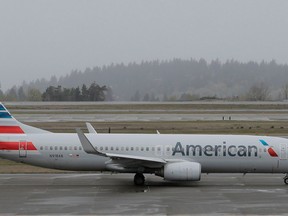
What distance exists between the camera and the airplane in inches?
1033

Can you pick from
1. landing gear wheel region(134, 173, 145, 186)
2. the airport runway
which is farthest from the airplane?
the airport runway

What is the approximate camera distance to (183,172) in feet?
83.0

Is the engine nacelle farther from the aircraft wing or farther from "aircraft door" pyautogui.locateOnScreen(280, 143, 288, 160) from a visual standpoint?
"aircraft door" pyautogui.locateOnScreen(280, 143, 288, 160)

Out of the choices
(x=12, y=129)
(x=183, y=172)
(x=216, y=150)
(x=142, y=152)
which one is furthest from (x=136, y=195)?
(x=12, y=129)

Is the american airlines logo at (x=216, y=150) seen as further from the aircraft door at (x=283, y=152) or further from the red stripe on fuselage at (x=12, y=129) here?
the red stripe on fuselage at (x=12, y=129)

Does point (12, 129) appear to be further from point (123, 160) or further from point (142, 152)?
point (142, 152)

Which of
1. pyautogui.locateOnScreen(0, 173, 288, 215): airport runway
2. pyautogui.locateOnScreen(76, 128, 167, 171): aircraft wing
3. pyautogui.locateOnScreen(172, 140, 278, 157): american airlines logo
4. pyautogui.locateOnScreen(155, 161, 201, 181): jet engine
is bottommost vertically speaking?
pyautogui.locateOnScreen(0, 173, 288, 215): airport runway

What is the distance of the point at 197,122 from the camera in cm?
6094

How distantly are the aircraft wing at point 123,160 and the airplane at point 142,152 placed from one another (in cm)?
5

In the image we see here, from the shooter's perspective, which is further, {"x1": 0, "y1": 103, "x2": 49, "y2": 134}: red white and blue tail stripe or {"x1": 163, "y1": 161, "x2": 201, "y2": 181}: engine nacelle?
{"x1": 0, "y1": 103, "x2": 49, "y2": 134}: red white and blue tail stripe

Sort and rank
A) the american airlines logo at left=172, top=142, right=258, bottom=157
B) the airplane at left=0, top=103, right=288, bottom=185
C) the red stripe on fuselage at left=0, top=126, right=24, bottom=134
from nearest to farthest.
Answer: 1. the airplane at left=0, top=103, right=288, bottom=185
2. the american airlines logo at left=172, top=142, right=258, bottom=157
3. the red stripe on fuselage at left=0, top=126, right=24, bottom=134

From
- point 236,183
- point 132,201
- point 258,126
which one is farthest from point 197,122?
point 132,201

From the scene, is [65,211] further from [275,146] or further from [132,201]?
[275,146]

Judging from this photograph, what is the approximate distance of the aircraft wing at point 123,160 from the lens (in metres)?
24.5
